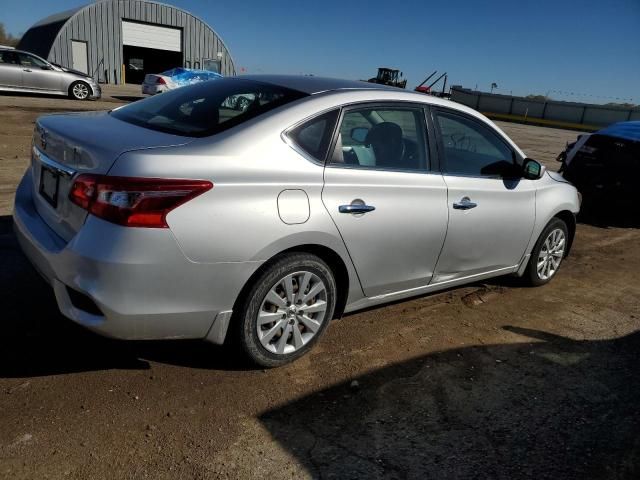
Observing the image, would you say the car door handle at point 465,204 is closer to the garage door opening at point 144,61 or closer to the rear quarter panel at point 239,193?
the rear quarter panel at point 239,193

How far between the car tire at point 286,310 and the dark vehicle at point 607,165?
6441 millimetres

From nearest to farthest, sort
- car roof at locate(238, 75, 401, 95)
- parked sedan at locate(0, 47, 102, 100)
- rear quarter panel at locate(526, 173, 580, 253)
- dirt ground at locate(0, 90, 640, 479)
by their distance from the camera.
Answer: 1. dirt ground at locate(0, 90, 640, 479)
2. car roof at locate(238, 75, 401, 95)
3. rear quarter panel at locate(526, 173, 580, 253)
4. parked sedan at locate(0, 47, 102, 100)

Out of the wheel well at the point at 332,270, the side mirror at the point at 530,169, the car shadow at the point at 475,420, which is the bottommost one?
the car shadow at the point at 475,420

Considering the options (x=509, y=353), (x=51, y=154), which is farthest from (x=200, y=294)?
(x=509, y=353)

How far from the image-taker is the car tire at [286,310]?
2924 millimetres

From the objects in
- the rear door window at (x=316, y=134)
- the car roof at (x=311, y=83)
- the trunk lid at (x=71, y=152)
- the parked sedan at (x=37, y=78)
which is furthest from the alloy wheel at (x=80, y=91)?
the rear door window at (x=316, y=134)

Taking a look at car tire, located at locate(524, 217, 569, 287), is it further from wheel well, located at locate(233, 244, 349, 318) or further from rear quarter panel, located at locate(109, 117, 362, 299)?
rear quarter panel, located at locate(109, 117, 362, 299)

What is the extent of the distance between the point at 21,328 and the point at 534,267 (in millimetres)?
4069

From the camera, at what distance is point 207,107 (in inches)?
130

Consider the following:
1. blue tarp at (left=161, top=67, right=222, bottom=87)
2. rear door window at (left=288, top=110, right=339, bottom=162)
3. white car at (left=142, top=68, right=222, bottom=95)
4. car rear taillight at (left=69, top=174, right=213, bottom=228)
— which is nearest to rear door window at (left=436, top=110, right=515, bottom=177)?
rear door window at (left=288, top=110, right=339, bottom=162)

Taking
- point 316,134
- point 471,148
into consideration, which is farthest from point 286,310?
point 471,148

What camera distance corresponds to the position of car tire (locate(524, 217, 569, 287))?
477 cm

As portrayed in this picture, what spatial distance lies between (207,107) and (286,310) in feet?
4.38

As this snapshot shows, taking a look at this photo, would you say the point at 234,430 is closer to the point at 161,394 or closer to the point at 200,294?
the point at 161,394
